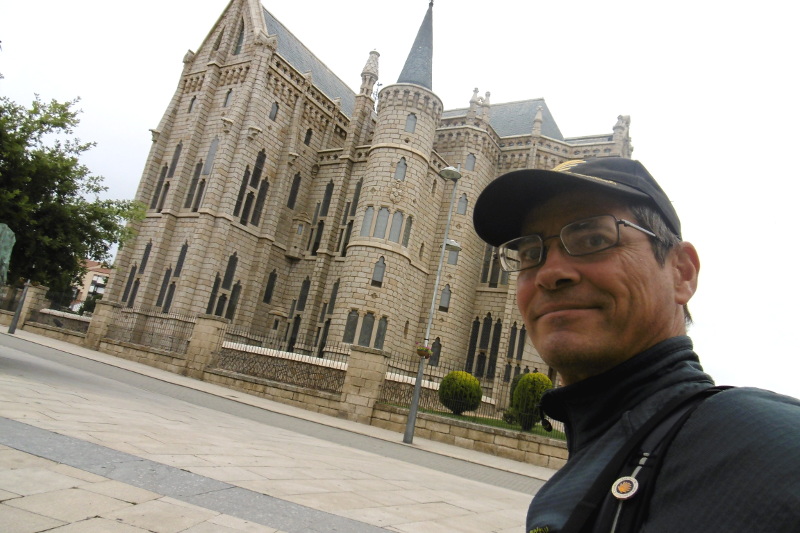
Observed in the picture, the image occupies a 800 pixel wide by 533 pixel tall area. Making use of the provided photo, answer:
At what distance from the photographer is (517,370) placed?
85.0 feet

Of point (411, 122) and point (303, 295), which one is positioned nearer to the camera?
point (411, 122)

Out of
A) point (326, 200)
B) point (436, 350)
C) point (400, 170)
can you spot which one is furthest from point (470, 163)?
point (436, 350)

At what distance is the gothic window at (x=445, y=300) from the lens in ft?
90.2

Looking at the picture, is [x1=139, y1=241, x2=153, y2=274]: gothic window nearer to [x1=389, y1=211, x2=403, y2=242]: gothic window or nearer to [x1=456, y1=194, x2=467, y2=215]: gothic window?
[x1=389, y1=211, x2=403, y2=242]: gothic window

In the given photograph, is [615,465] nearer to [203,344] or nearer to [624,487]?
[624,487]

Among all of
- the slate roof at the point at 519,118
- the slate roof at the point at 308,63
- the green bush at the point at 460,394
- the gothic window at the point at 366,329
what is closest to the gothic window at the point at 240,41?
the slate roof at the point at 308,63

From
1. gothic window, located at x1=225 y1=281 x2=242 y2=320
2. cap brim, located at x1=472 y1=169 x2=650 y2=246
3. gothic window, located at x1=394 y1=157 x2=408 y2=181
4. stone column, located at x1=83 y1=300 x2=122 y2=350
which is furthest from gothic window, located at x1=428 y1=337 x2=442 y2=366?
cap brim, located at x1=472 y1=169 x2=650 y2=246

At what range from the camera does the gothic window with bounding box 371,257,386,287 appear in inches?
949

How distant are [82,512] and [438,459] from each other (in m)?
8.54

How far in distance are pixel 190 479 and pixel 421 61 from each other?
26.6m

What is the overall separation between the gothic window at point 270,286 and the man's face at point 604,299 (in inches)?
1067

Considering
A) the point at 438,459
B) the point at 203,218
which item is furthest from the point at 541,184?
the point at 203,218

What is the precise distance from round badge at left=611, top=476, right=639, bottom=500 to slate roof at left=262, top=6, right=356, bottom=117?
101ft

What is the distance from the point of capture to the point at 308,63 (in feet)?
108
